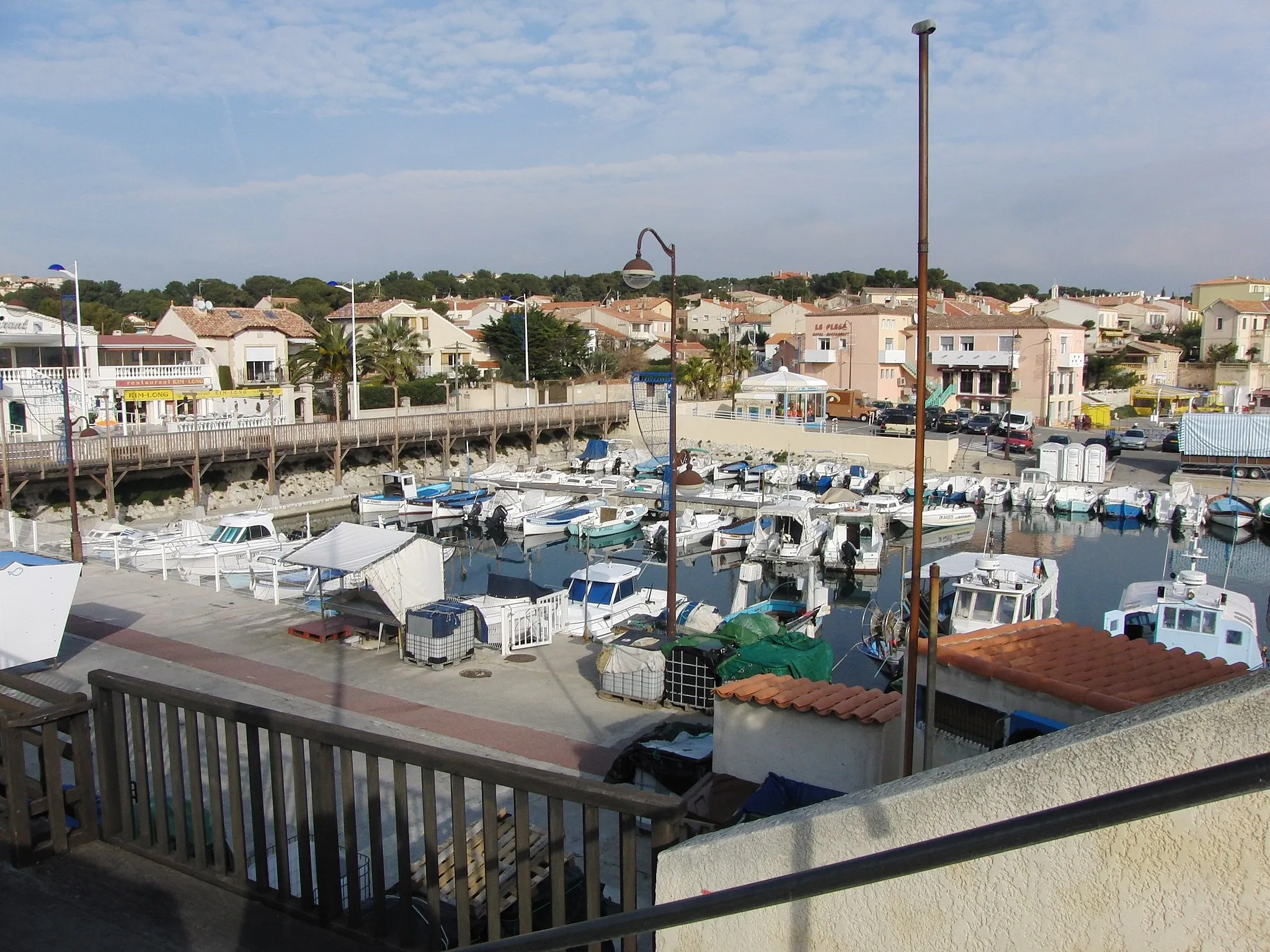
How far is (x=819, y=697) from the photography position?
31.3 ft

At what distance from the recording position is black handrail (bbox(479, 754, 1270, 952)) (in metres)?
1.54

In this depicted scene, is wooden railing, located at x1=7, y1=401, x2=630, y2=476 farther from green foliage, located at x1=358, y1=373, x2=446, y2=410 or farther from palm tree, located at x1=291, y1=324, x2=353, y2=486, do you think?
green foliage, located at x1=358, y1=373, x2=446, y2=410

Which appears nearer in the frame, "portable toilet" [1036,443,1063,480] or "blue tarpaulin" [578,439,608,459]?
"portable toilet" [1036,443,1063,480]

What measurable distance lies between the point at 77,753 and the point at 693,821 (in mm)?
4977

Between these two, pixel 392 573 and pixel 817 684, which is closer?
pixel 817 684

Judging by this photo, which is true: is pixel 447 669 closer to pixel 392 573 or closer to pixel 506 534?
pixel 392 573

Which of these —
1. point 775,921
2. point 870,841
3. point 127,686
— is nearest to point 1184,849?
point 870,841

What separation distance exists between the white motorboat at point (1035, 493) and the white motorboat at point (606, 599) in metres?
23.7

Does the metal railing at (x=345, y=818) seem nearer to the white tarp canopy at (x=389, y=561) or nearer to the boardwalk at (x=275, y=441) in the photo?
the white tarp canopy at (x=389, y=561)

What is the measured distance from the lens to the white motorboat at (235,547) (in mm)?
27266

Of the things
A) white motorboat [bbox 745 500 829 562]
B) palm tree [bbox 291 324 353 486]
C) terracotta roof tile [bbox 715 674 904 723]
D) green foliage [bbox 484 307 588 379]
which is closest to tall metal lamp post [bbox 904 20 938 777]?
terracotta roof tile [bbox 715 674 904 723]

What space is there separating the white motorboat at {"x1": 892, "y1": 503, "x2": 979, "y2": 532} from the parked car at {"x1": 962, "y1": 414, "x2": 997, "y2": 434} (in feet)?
54.2

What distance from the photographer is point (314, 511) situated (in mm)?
42312

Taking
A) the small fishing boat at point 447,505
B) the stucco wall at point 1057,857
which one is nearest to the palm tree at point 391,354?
the small fishing boat at point 447,505
